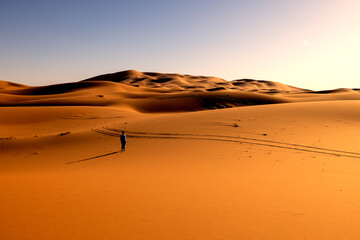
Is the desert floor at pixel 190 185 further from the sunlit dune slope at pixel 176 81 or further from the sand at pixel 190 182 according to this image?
the sunlit dune slope at pixel 176 81

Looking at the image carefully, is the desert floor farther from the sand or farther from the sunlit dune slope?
the sunlit dune slope

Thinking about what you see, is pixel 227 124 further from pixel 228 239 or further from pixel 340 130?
pixel 228 239

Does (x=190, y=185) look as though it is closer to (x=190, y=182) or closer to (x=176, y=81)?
(x=190, y=182)

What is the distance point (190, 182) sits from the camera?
21.2 ft

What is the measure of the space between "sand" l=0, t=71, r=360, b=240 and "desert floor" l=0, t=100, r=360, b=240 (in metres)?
0.03

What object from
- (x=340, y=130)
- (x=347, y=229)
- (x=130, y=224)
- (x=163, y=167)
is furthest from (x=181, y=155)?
(x=340, y=130)

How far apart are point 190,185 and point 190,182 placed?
0.24m

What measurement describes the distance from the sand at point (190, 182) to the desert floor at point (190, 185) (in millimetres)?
27

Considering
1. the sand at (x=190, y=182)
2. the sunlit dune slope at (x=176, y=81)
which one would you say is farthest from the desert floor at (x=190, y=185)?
the sunlit dune slope at (x=176, y=81)

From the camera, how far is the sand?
4137mm

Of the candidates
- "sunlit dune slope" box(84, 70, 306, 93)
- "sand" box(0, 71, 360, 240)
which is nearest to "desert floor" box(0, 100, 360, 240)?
"sand" box(0, 71, 360, 240)

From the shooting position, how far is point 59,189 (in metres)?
6.04

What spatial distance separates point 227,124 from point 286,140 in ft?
15.0

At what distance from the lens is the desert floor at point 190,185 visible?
4.11 m
